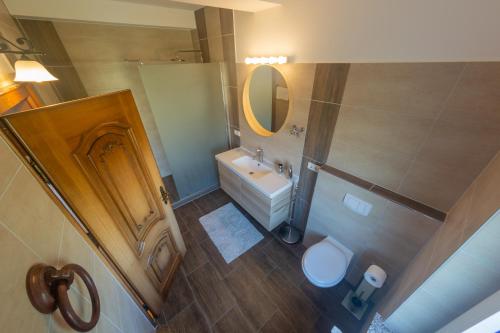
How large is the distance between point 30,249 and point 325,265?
5.71 ft

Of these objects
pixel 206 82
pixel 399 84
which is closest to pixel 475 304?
pixel 399 84

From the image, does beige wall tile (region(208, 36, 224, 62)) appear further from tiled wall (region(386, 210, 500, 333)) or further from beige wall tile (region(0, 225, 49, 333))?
tiled wall (region(386, 210, 500, 333))

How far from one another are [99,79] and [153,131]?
889 mm

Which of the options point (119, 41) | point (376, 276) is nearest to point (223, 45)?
point (119, 41)

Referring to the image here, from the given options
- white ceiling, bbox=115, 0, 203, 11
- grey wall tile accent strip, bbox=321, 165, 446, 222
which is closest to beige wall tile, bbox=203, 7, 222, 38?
white ceiling, bbox=115, 0, 203, 11

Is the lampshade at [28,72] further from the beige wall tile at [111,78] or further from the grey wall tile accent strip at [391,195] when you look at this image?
the grey wall tile accent strip at [391,195]

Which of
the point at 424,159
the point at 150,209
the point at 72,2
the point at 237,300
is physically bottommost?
the point at 237,300

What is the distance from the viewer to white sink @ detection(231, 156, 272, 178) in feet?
7.09

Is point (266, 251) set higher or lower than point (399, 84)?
lower

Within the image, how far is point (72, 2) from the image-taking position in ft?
5.71

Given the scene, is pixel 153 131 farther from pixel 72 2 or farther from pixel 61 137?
pixel 61 137

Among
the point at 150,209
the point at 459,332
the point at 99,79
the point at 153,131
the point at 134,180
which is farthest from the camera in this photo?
the point at 153,131

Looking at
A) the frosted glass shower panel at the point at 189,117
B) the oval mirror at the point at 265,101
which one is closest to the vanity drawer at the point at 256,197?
the oval mirror at the point at 265,101

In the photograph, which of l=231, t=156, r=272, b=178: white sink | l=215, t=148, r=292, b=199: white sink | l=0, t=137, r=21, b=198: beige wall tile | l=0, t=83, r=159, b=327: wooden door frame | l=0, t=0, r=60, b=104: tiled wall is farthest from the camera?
l=231, t=156, r=272, b=178: white sink
